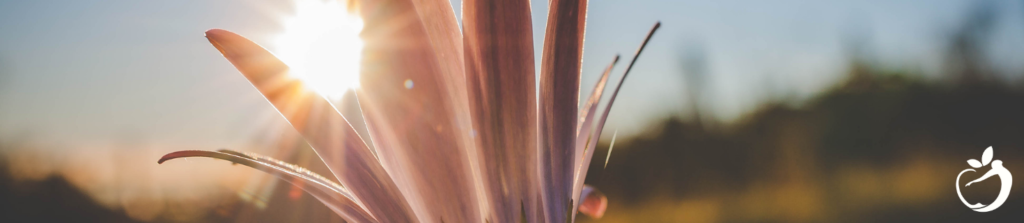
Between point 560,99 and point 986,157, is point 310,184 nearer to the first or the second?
point 560,99

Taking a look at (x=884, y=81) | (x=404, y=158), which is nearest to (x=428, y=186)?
(x=404, y=158)

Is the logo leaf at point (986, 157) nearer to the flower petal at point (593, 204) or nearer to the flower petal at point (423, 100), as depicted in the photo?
the flower petal at point (593, 204)

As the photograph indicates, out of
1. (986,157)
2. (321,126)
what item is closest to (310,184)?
(321,126)

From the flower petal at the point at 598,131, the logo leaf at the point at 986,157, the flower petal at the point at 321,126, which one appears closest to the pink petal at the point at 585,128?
the flower petal at the point at 598,131

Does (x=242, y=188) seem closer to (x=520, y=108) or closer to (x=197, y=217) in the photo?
(x=197, y=217)

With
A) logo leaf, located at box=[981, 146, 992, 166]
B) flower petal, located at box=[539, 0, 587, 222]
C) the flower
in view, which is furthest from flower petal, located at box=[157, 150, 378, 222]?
logo leaf, located at box=[981, 146, 992, 166]

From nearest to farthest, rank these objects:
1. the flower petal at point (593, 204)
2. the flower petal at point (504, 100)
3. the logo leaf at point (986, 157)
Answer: the flower petal at point (504, 100)
the flower petal at point (593, 204)
the logo leaf at point (986, 157)

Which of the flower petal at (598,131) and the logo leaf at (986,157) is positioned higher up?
the logo leaf at (986,157)

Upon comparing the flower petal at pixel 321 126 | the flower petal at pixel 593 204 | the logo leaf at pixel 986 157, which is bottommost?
the flower petal at pixel 593 204
